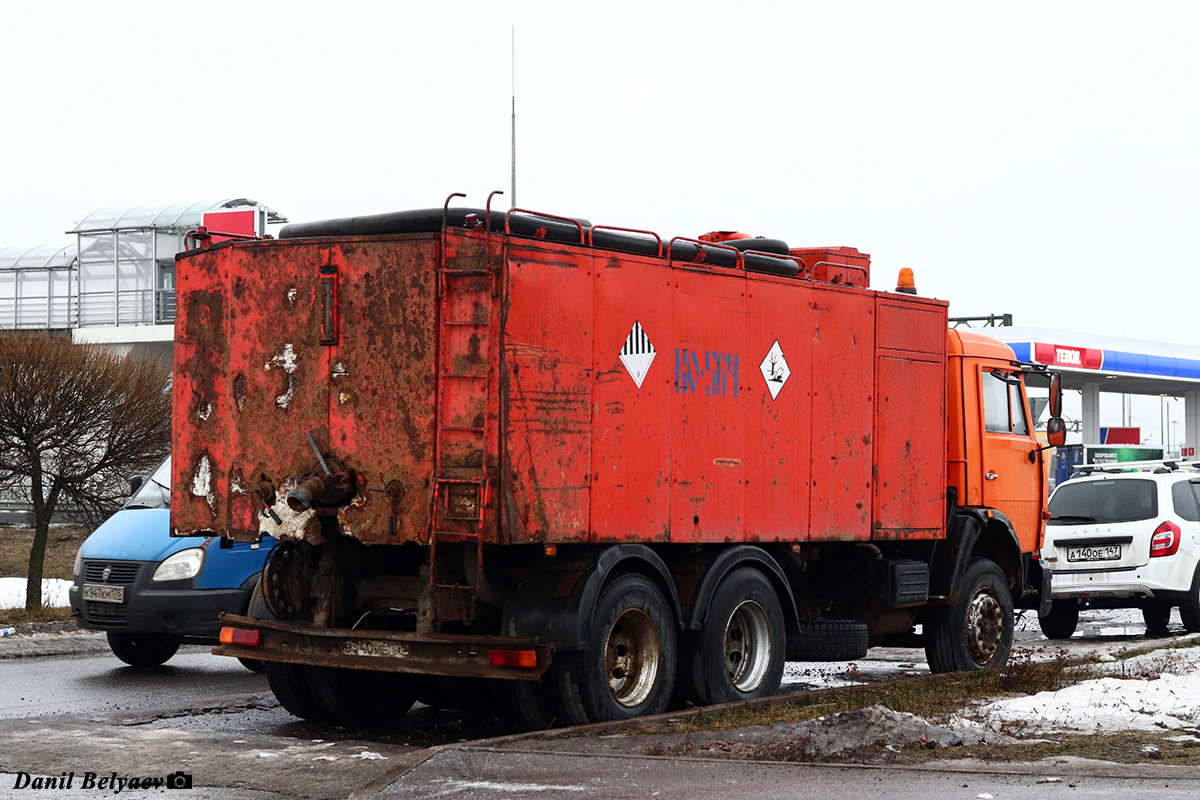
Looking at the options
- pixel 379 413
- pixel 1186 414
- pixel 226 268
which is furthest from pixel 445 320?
pixel 1186 414

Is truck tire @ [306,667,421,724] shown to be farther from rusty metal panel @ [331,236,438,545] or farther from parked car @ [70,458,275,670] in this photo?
parked car @ [70,458,275,670]

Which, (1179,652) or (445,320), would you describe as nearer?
(445,320)

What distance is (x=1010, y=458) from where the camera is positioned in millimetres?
12703

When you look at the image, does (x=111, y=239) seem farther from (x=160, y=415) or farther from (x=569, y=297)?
(x=569, y=297)

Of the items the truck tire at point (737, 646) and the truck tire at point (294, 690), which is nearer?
the truck tire at point (737, 646)

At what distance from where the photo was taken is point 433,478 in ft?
26.8

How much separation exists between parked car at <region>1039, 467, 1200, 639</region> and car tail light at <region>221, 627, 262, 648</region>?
9390mm

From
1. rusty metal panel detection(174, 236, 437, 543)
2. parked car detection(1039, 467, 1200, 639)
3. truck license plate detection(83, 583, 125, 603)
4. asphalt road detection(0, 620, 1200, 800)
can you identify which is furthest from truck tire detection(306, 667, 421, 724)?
parked car detection(1039, 467, 1200, 639)

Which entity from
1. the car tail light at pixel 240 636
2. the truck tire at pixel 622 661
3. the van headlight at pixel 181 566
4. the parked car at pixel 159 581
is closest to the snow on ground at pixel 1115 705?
the truck tire at pixel 622 661

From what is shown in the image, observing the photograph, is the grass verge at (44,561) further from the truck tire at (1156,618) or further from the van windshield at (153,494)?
the truck tire at (1156,618)

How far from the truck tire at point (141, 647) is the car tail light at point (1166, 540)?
10000mm

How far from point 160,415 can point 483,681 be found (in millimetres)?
9751

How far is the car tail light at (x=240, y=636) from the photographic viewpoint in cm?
905

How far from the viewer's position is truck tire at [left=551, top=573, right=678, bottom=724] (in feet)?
27.7
